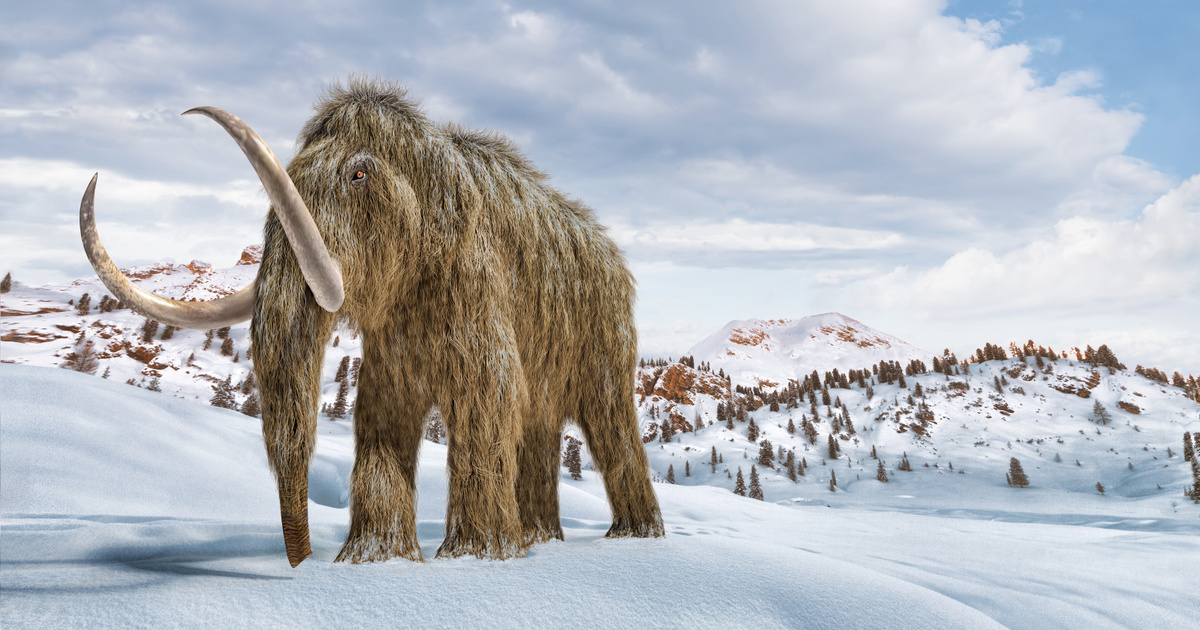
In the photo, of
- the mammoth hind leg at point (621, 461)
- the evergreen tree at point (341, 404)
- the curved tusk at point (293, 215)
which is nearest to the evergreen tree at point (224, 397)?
the evergreen tree at point (341, 404)

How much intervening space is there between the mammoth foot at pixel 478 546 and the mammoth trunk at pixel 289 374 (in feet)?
2.61

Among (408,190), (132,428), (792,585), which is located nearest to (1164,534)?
(792,585)

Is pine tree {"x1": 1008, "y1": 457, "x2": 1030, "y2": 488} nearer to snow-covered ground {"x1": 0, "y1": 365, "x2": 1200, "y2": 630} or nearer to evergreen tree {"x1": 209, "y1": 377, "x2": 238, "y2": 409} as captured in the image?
snow-covered ground {"x1": 0, "y1": 365, "x2": 1200, "y2": 630}

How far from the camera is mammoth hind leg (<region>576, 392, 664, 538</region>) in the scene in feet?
16.2

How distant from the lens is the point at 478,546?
354 centimetres

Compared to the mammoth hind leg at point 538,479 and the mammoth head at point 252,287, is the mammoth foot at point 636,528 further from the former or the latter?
the mammoth head at point 252,287

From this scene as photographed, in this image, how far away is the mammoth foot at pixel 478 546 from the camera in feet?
11.6

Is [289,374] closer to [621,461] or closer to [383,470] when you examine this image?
[383,470]

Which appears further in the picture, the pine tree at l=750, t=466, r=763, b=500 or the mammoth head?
the pine tree at l=750, t=466, r=763, b=500

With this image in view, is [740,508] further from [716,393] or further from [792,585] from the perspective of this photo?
[716,393]

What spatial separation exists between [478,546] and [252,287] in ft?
6.46

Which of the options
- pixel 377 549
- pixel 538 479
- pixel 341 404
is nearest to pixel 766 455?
pixel 341 404

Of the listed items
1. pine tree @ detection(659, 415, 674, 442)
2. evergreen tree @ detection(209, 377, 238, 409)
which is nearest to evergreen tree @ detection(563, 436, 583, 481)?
evergreen tree @ detection(209, 377, 238, 409)

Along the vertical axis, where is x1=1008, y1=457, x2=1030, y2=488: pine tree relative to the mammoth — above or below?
below
